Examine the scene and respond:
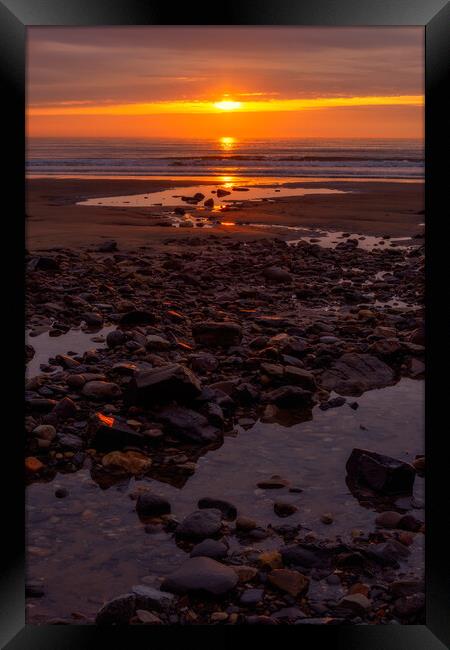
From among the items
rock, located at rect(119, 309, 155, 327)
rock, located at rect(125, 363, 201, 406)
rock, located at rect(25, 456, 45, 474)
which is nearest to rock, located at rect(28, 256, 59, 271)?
rock, located at rect(119, 309, 155, 327)

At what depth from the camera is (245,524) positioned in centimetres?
353

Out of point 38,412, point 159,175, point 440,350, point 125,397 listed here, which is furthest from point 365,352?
point 159,175

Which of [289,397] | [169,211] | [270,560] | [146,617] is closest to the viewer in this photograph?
[146,617]

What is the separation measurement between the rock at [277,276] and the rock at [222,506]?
5.43 meters

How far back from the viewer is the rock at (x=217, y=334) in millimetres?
6188

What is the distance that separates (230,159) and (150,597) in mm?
29729

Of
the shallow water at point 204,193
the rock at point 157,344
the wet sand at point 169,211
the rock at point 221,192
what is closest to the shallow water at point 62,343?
the rock at point 157,344

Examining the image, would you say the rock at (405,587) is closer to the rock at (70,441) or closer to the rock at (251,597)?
the rock at (251,597)

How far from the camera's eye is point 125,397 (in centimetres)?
489

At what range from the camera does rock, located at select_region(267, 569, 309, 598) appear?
302cm

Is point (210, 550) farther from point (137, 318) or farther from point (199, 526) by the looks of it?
point (137, 318)

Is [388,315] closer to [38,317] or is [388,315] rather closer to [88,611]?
[38,317]

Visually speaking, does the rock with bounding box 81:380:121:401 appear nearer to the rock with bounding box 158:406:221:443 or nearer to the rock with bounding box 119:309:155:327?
the rock with bounding box 158:406:221:443

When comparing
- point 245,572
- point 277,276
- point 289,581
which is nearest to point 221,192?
point 277,276
